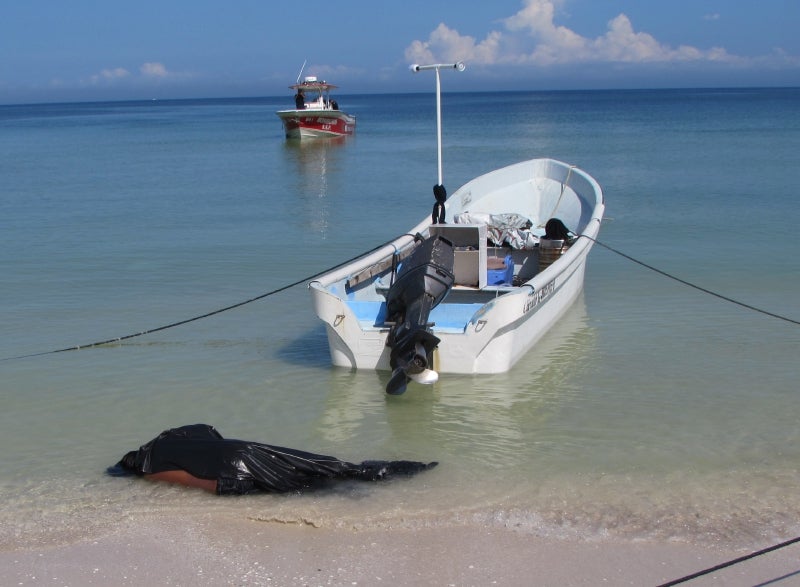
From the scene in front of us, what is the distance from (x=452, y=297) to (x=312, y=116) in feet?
109

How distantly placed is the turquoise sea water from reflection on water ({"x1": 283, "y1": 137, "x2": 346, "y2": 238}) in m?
0.27

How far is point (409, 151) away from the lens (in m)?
35.5

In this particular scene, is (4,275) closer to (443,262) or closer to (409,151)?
(443,262)

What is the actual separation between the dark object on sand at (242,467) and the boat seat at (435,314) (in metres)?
2.14

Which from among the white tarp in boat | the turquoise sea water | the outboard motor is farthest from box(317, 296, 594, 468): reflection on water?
the white tarp in boat

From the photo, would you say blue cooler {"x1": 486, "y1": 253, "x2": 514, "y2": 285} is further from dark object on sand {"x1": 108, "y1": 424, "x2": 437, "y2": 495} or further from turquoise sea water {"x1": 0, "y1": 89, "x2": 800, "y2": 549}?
dark object on sand {"x1": 108, "y1": 424, "x2": 437, "y2": 495}

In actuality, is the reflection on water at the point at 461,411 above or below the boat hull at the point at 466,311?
below

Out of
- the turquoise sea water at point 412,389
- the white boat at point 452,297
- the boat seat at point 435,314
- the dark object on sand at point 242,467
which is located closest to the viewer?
the turquoise sea water at point 412,389

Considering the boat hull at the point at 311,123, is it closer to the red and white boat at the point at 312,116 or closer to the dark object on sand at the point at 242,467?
the red and white boat at the point at 312,116

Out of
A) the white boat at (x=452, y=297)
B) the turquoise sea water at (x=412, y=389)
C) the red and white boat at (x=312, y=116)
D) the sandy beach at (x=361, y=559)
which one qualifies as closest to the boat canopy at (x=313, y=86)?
the red and white boat at (x=312, y=116)

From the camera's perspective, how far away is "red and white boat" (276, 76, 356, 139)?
133 feet

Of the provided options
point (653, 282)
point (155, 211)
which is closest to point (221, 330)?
point (653, 282)

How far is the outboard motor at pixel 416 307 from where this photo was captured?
706 centimetres

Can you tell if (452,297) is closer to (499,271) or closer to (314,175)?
(499,271)
